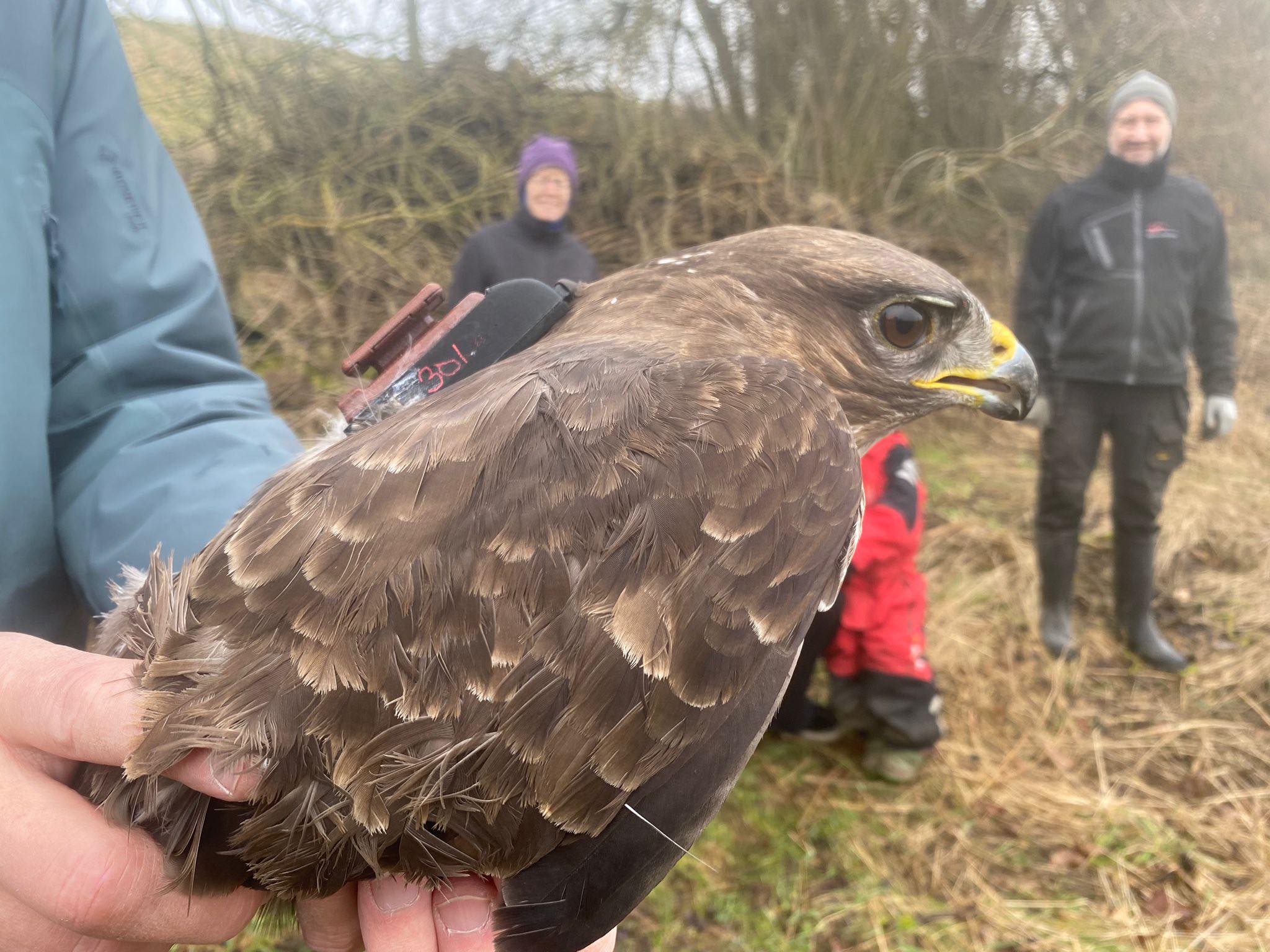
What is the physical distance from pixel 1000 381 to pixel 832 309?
54cm

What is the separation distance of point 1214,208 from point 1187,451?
16.4 feet

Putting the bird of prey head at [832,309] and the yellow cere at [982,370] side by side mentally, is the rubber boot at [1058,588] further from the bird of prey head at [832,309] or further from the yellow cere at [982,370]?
the bird of prey head at [832,309]

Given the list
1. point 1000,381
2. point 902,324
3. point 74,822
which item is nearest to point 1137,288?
point 1000,381

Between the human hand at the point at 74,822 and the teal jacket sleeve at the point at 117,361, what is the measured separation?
466mm

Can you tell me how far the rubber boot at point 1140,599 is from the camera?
17.5ft

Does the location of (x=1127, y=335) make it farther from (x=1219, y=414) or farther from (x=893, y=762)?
(x=893, y=762)

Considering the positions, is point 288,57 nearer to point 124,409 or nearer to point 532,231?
point 532,231

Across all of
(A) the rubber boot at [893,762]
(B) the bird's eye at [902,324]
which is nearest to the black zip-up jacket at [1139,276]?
(A) the rubber boot at [893,762]

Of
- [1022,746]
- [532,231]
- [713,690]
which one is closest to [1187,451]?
[1022,746]

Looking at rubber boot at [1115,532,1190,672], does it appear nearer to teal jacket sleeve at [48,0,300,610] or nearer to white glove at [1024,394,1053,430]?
white glove at [1024,394,1053,430]

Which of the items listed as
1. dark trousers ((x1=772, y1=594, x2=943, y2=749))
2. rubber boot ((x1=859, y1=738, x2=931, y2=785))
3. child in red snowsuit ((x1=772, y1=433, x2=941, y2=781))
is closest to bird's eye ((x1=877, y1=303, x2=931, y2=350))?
child in red snowsuit ((x1=772, y1=433, x2=941, y2=781))

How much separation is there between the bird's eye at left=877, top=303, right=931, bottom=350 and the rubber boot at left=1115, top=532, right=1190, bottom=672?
4380mm

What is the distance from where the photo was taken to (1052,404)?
209 inches

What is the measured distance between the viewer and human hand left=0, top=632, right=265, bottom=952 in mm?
1100
